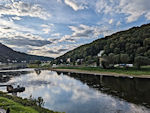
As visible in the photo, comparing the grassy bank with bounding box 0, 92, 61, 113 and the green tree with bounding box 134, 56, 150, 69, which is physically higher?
the green tree with bounding box 134, 56, 150, 69

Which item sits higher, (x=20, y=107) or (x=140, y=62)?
(x=140, y=62)

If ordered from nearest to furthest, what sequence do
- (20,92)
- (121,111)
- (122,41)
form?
(121,111) < (20,92) < (122,41)

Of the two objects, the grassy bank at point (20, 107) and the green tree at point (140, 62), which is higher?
the green tree at point (140, 62)

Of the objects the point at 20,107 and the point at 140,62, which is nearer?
the point at 20,107

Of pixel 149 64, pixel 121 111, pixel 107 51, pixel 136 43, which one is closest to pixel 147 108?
pixel 121 111

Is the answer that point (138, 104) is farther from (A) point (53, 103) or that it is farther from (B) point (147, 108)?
(A) point (53, 103)

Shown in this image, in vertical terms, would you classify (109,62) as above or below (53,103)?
above

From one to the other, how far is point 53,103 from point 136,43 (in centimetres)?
15066

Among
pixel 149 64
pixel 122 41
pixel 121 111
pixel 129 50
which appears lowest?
pixel 121 111

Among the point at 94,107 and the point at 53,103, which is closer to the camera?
the point at 94,107

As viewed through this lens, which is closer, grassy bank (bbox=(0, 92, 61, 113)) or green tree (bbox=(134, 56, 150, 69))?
grassy bank (bbox=(0, 92, 61, 113))

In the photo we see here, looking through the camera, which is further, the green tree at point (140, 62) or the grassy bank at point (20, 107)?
the green tree at point (140, 62)

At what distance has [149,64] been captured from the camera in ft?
344

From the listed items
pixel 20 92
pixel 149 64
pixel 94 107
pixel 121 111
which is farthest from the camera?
pixel 149 64
